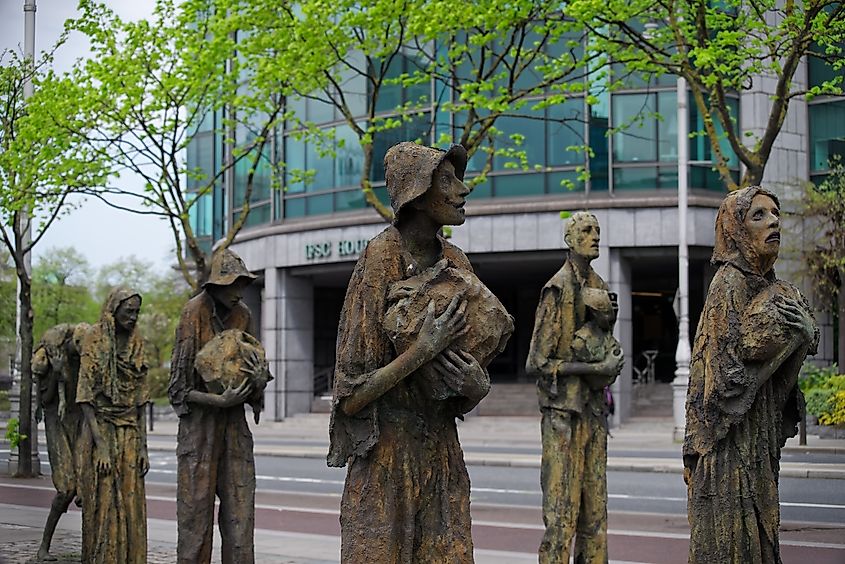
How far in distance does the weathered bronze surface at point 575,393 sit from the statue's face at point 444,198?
4435 mm

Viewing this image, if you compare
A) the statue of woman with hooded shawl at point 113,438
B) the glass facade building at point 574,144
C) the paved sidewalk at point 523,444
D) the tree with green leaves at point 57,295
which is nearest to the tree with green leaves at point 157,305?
the paved sidewalk at point 523,444

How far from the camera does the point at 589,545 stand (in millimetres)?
9195

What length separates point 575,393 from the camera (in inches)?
368

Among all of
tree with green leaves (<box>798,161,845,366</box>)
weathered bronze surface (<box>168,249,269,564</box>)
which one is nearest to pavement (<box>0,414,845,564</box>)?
weathered bronze surface (<box>168,249,269,564</box>)

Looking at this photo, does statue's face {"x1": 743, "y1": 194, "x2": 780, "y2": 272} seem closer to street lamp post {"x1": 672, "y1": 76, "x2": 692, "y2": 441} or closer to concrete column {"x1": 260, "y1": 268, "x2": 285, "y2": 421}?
street lamp post {"x1": 672, "y1": 76, "x2": 692, "y2": 441}

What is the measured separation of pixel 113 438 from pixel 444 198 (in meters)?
5.60

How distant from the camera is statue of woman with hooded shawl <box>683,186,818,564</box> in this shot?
251 inches

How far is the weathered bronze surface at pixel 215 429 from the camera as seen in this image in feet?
28.8

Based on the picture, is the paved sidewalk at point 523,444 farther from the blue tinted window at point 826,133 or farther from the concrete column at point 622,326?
the blue tinted window at point 826,133

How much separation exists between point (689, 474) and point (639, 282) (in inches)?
1558

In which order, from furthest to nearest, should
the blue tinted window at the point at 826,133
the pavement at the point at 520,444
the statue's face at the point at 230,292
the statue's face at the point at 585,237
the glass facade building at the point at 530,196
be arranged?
the glass facade building at the point at 530,196
the blue tinted window at the point at 826,133
the pavement at the point at 520,444
the statue's face at the point at 585,237
the statue's face at the point at 230,292

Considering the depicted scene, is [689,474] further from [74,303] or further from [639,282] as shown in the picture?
[639,282]

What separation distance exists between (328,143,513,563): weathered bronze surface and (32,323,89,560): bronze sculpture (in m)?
5.77

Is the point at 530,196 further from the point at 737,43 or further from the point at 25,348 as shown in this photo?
the point at 737,43
